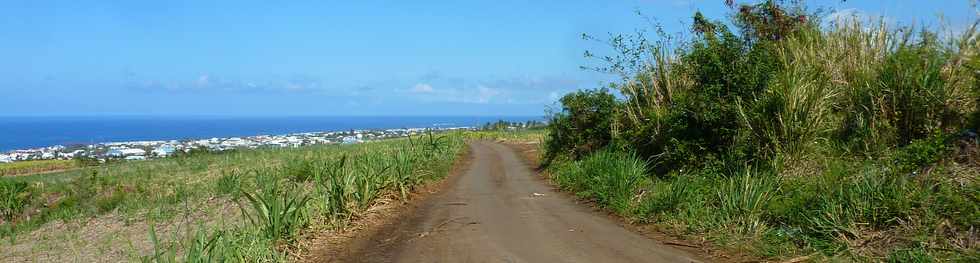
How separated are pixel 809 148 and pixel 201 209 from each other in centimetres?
1198

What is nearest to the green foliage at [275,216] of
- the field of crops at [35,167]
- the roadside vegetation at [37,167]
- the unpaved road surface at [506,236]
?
the unpaved road surface at [506,236]

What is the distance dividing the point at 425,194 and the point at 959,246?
389 inches

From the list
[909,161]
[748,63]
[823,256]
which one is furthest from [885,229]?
[748,63]

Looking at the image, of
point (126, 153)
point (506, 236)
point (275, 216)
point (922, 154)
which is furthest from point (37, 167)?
point (922, 154)

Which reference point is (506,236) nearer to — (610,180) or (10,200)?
(610,180)

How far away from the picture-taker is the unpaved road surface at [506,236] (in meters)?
7.79

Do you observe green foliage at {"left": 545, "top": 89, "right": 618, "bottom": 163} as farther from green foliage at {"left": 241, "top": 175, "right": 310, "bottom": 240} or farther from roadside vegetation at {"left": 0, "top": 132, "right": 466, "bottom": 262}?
green foliage at {"left": 241, "top": 175, "right": 310, "bottom": 240}

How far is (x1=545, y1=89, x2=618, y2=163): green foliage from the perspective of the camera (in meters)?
20.9

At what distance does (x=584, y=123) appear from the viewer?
2242cm

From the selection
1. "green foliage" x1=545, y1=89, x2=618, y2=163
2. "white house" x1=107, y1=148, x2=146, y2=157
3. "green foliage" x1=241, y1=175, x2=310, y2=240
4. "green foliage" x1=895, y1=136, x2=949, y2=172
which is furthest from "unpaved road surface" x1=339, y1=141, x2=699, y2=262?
"white house" x1=107, y1=148, x2=146, y2=157

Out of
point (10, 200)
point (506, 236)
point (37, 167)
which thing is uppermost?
point (506, 236)

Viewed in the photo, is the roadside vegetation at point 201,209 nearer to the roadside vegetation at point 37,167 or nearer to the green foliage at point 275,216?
the green foliage at point 275,216

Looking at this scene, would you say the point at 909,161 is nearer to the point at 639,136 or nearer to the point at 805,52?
the point at 805,52

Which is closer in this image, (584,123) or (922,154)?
(922,154)
